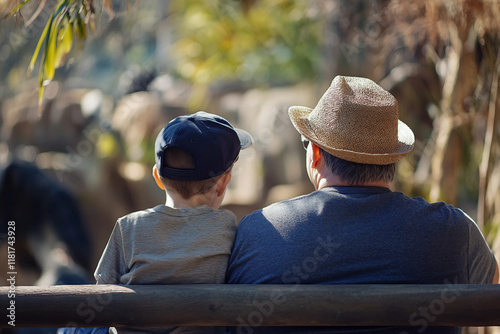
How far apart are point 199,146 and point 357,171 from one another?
0.52 meters

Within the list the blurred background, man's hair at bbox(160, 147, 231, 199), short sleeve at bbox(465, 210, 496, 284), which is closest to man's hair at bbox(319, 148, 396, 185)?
short sleeve at bbox(465, 210, 496, 284)

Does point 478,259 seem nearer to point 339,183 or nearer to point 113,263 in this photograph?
point 339,183

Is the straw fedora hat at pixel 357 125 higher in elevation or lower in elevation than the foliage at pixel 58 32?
lower

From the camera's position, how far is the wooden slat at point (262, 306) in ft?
5.30

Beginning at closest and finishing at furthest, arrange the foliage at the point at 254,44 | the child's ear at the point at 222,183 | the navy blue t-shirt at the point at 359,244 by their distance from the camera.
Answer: the navy blue t-shirt at the point at 359,244, the child's ear at the point at 222,183, the foliage at the point at 254,44

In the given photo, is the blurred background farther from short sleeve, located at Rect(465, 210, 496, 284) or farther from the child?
short sleeve, located at Rect(465, 210, 496, 284)

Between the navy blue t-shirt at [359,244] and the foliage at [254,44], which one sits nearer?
the navy blue t-shirt at [359,244]

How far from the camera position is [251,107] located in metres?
11.9

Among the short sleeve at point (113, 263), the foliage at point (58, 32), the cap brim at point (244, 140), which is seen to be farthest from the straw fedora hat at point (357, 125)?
the foliage at point (58, 32)

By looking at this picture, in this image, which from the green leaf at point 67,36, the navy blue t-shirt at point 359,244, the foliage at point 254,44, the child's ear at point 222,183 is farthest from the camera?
the foliage at point 254,44

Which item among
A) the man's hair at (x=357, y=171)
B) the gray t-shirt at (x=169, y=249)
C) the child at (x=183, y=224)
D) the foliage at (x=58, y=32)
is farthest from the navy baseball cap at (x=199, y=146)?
the foliage at (x=58, y=32)

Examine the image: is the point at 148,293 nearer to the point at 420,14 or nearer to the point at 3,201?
the point at 420,14

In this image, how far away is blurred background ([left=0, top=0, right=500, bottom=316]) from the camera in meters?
4.05

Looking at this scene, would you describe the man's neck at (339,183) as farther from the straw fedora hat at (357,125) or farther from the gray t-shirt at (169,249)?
the gray t-shirt at (169,249)
